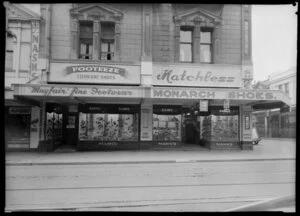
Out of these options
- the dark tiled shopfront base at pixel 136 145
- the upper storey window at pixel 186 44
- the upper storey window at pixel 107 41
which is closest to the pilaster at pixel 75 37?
the upper storey window at pixel 107 41

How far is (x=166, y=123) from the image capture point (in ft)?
58.0

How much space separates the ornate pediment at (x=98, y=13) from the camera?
1655 cm

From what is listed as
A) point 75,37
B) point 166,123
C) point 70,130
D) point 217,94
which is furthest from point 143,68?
point 70,130

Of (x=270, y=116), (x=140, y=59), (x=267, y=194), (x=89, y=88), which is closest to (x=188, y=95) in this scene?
(x=140, y=59)

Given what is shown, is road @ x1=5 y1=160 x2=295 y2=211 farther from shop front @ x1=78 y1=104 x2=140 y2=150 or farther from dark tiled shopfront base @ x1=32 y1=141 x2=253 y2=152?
shop front @ x1=78 y1=104 x2=140 y2=150

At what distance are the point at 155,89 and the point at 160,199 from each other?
956cm

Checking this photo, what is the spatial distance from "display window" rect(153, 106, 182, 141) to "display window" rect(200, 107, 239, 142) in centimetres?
199

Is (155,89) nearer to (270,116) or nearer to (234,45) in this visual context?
(234,45)

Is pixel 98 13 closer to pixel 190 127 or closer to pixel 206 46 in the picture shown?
pixel 206 46

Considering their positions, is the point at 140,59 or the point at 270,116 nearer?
the point at 140,59

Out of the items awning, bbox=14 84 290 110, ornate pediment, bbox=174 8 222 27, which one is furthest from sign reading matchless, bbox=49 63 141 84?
ornate pediment, bbox=174 8 222 27

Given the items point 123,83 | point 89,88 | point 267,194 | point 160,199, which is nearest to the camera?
point 160,199

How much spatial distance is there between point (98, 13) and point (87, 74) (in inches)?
148

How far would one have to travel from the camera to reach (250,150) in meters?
17.3
